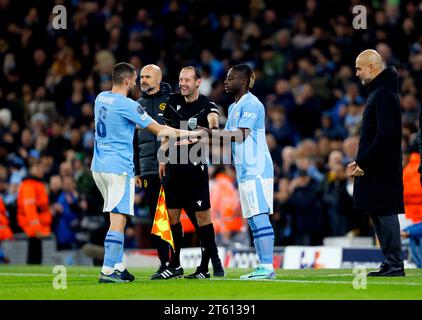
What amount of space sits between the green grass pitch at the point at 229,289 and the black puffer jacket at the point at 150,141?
152cm

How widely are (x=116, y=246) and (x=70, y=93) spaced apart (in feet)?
49.2

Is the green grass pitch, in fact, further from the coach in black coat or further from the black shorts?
the black shorts

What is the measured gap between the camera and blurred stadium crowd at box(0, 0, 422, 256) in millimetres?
19750

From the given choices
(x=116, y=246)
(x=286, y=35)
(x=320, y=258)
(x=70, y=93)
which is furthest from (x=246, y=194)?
(x=70, y=93)

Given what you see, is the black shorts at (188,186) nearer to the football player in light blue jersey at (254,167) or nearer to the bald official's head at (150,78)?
the football player in light blue jersey at (254,167)

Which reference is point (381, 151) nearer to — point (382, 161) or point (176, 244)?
point (382, 161)

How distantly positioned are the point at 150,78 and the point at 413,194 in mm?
5328

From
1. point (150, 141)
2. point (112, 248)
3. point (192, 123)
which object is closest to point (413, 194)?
point (150, 141)

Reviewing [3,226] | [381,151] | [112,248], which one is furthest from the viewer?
[3,226]

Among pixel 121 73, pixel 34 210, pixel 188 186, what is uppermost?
pixel 121 73

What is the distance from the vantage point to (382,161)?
38.4ft

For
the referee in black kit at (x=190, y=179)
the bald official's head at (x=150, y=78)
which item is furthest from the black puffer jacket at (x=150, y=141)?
the referee in black kit at (x=190, y=179)

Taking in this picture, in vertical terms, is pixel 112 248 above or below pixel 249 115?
below

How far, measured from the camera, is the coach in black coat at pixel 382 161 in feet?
38.0
